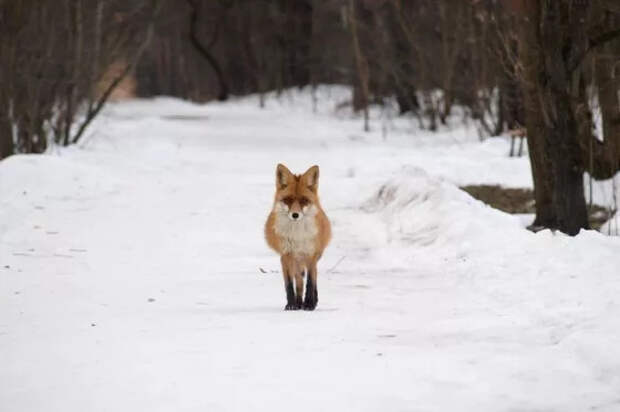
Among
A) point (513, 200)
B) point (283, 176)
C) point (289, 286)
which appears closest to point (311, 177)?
point (283, 176)

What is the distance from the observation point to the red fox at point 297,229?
735 centimetres

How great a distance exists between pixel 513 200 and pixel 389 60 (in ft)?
57.6

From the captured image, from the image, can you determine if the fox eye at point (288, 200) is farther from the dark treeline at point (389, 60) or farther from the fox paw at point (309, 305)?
the dark treeline at point (389, 60)

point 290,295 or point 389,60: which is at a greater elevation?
point 389,60

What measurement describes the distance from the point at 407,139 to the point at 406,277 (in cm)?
2005

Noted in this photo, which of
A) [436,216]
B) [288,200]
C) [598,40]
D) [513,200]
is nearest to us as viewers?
[288,200]

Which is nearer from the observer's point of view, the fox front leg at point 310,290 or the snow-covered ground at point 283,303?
the snow-covered ground at point 283,303

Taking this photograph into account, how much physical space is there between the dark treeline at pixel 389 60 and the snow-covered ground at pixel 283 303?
5.50 ft

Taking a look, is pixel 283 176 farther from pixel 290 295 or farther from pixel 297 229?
pixel 290 295

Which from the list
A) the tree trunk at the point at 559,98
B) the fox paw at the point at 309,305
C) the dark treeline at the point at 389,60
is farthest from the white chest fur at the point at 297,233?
the dark treeline at the point at 389,60

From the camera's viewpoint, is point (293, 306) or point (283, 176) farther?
point (293, 306)

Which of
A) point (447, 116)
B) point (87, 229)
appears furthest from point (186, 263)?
point (447, 116)

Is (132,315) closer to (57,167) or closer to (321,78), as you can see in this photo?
(57,167)

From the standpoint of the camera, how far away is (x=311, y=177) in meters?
7.61
